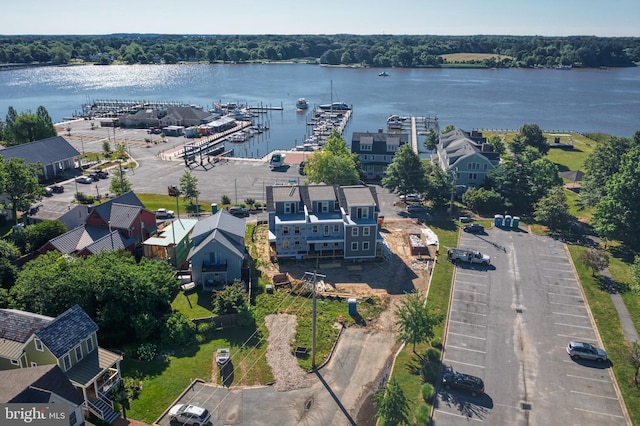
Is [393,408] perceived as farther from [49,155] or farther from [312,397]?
[49,155]

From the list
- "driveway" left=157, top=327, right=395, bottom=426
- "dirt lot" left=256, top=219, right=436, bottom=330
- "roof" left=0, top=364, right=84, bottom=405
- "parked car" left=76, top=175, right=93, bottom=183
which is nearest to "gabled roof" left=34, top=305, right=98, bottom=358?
"roof" left=0, top=364, right=84, bottom=405

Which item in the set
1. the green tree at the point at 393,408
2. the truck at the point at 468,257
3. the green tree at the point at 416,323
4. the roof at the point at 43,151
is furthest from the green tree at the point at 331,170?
the roof at the point at 43,151

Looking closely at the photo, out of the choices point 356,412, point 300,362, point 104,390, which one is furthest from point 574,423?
point 104,390

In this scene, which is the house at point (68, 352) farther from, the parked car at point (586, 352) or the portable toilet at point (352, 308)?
the parked car at point (586, 352)

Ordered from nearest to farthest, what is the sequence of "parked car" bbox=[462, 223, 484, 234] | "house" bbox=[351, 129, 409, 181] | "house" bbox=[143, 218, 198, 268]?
"house" bbox=[143, 218, 198, 268]
"parked car" bbox=[462, 223, 484, 234]
"house" bbox=[351, 129, 409, 181]

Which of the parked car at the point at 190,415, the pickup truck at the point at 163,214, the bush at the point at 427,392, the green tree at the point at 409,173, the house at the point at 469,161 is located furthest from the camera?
the house at the point at 469,161

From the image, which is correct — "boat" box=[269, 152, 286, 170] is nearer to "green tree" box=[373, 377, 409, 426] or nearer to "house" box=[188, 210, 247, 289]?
A: "house" box=[188, 210, 247, 289]

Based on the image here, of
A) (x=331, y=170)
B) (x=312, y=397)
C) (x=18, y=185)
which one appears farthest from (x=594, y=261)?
(x=18, y=185)

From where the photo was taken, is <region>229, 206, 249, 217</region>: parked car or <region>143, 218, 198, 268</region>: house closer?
<region>143, 218, 198, 268</region>: house
